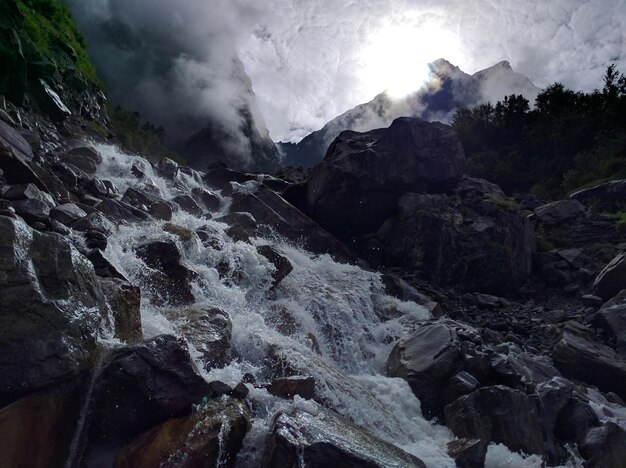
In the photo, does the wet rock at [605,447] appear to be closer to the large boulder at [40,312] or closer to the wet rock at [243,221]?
the large boulder at [40,312]

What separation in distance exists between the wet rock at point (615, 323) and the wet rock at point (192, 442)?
1405cm

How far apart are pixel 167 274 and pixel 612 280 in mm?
17160

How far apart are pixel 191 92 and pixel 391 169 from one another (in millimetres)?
46300

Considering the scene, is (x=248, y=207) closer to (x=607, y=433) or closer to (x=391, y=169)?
(x=391, y=169)

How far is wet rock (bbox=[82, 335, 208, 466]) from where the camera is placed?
6297 mm

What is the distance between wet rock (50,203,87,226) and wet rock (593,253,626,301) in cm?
1943

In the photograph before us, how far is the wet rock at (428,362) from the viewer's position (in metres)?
11.2

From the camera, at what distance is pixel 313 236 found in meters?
23.0

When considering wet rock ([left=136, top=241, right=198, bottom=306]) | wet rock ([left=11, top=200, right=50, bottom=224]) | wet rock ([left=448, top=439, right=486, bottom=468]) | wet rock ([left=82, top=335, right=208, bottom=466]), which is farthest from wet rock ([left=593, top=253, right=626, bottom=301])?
wet rock ([left=11, top=200, right=50, bottom=224])

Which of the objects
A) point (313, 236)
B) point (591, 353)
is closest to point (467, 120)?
point (313, 236)

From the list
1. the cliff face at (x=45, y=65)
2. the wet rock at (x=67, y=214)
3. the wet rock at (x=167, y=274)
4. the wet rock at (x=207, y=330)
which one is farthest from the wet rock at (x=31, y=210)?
the cliff face at (x=45, y=65)

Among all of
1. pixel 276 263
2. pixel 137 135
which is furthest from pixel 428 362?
pixel 137 135

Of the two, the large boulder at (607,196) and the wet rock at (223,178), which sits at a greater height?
the wet rock at (223,178)

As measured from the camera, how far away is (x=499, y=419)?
9.78 meters
